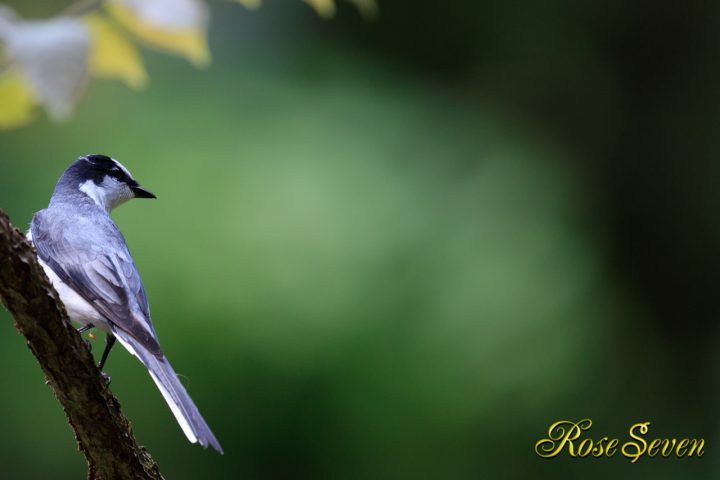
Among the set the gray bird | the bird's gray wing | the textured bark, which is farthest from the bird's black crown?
the textured bark

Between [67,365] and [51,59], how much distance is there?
2.74 ft

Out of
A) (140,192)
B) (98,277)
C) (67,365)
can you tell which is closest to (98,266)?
(98,277)

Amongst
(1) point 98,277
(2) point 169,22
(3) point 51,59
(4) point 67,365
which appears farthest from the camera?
(1) point 98,277

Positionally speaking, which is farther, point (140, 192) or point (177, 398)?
point (140, 192)

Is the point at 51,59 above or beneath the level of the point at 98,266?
above

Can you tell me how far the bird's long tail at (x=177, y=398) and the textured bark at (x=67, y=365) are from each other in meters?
0.12

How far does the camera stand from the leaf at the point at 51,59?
83 centimetres

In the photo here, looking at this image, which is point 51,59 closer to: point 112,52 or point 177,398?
point 112,52

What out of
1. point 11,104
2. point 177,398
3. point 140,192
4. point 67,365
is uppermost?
point 11,104

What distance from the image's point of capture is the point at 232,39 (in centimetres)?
373

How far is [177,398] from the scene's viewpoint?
5.91 feet

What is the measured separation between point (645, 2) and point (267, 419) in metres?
3.14

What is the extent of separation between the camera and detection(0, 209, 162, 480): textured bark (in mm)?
1427

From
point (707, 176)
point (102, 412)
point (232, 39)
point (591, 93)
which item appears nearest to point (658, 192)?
point (707, 176)
